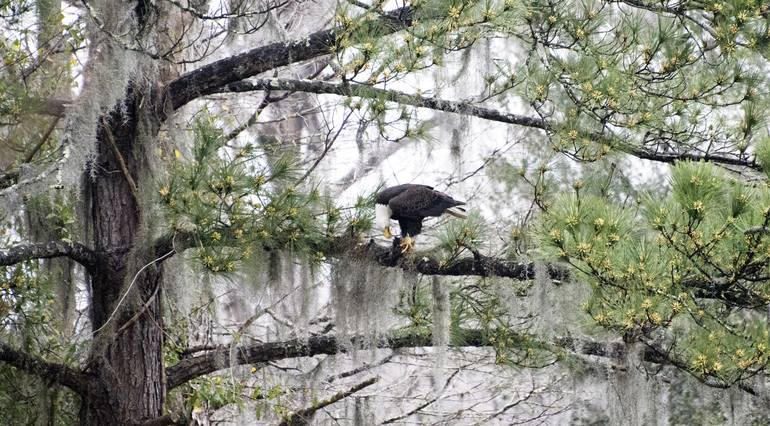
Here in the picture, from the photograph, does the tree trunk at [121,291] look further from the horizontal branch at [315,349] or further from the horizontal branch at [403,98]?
the horizontal branch at [403,98]

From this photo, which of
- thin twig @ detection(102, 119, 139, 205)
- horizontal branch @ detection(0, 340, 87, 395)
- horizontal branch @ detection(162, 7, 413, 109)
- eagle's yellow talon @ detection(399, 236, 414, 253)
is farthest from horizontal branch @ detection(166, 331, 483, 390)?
horizontal branch @ detection(162, 7, 413, 109)

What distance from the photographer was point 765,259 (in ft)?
9.65

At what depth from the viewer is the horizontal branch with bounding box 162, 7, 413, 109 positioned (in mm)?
3746

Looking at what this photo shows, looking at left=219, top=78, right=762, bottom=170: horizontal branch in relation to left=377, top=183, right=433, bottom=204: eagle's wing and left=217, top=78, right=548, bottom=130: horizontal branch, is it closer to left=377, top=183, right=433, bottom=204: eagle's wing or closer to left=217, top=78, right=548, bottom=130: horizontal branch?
left=217, top=78, right=548, bottom=130: horizontal branch

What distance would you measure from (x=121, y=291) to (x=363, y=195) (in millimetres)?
1129

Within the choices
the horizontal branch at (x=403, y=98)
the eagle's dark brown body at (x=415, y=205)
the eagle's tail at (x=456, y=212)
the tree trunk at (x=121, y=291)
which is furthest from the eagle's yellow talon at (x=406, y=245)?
the tree trunk at (x=121, y=291)

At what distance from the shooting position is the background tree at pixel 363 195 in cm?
313

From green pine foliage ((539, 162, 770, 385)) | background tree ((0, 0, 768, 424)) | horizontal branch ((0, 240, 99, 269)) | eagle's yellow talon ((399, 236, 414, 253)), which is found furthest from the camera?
eagle's yellow talon ((399, 236, 414, 253))

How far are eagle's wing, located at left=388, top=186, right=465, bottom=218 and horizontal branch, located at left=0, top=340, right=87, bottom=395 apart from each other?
1.58 m

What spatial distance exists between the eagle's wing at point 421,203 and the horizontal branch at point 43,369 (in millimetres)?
1581

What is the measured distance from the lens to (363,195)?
3.94 meters

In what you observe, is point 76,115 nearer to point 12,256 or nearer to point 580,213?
point 12,256

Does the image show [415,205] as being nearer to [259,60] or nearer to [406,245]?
[406,245]

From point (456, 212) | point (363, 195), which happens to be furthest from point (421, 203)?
point (363, 195)
